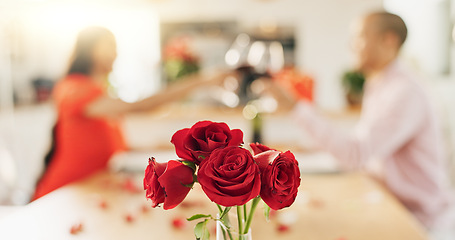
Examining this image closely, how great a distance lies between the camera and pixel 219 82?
6.54 ft

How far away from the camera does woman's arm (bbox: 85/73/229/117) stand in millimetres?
1780

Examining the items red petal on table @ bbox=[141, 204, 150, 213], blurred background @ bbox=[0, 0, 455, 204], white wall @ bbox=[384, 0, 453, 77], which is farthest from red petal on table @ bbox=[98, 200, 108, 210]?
white wall @ bbox=[384, 0, 453, 77]

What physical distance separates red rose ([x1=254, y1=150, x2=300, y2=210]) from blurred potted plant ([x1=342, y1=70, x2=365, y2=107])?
2352mm

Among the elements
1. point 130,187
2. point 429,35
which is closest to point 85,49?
point 130,187

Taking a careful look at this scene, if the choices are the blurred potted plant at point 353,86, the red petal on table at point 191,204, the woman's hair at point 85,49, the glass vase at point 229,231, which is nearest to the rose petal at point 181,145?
the glass vase at point 229,231

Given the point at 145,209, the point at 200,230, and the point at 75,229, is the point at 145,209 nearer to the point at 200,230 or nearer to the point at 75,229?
the point at 75,229

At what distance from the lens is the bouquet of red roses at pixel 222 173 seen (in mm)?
506

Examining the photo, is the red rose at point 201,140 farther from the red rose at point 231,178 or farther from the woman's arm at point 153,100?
the woman's arm at point 153,100

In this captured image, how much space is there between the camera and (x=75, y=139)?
1.81 m

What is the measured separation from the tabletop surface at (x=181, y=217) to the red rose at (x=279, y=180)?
52cm

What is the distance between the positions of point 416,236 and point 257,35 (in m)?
4.50

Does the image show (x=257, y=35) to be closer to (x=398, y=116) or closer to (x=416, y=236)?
(x=398, y=116)

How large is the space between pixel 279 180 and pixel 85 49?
5.25 feet

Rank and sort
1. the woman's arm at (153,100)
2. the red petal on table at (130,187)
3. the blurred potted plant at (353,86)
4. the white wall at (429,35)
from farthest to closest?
1. the white wall at (429,35)
2. the blurred potted plant at (353,86)
3. the woman's arm at (153,100)
4. the red petal on table at (130,187)
